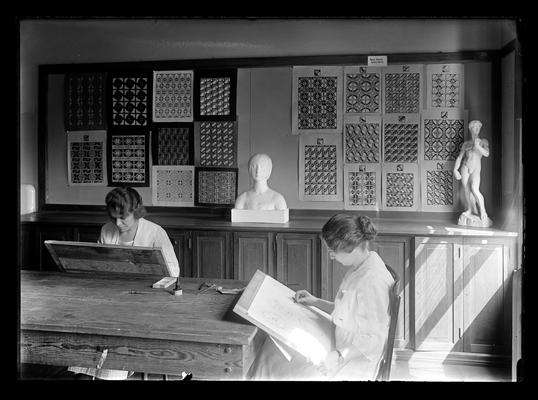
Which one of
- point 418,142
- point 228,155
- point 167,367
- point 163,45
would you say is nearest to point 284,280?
point 228,155

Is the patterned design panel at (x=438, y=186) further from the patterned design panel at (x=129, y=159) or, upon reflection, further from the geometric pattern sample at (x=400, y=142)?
the patterned design panel at (x=129, y=159)

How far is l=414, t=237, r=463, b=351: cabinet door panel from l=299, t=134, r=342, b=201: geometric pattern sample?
1.02 metres

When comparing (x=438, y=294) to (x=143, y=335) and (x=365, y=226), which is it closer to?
(x=365, y=226)

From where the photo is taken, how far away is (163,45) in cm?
436

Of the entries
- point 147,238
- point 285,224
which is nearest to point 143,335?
point 147,238

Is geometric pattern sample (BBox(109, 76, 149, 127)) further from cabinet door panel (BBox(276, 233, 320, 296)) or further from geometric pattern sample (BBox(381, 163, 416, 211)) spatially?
geometric pattern sample (BBox(381, 163, 416, 211))

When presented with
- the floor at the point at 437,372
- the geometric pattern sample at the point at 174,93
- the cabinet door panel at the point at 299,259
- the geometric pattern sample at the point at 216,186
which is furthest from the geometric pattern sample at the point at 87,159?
the cabinet door panel at the point at 299,259

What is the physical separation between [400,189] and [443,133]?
597 millimetres

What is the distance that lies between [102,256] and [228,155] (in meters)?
2.13

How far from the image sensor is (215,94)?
430 centimetres

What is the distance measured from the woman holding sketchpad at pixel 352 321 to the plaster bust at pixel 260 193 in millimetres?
1828

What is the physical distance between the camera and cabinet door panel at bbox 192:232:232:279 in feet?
12.4

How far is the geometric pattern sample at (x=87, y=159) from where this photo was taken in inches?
179
